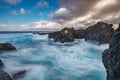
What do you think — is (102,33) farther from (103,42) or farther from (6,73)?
(6,73)

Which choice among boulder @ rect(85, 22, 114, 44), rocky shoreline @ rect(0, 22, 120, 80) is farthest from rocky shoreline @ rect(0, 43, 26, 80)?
boulder @ rect(85, 22, 114, 44)

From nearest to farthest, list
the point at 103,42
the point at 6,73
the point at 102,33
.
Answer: the point at 6,73 → the point at 103,42 → the point at 102,33

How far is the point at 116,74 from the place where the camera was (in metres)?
7.59

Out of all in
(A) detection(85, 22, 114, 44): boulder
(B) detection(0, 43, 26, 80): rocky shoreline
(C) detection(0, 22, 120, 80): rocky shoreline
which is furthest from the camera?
(A) detection(85, 22, 114, 44): boulder

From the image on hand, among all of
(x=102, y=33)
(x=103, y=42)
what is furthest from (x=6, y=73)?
(x=102, y=33)

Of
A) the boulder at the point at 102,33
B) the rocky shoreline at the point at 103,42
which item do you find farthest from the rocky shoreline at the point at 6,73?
the boulder at the point at 102,33

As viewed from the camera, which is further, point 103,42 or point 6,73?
point 103,42

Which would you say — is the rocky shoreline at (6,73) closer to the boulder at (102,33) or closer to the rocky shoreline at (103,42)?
the rocky shoreline at (103,42)

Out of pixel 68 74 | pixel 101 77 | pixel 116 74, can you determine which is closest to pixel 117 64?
pixel 116 74

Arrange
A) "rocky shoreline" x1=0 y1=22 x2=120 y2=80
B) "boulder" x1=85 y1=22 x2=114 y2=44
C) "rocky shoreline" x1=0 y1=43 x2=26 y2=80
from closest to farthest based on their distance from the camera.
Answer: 1. "rocky shoreline" x1=0 y1=22 x2=120 y2=80
2. "rocky shoreline" x1=0 y1=43 x2=26 y2=80
3. "boulder" x1=85 y1=22 x2=114 y2=44

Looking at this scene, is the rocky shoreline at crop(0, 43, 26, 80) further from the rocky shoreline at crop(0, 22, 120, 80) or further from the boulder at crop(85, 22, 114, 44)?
the boulder at crop(85, 22, 114, 44)

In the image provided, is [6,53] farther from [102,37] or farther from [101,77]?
[102,37]

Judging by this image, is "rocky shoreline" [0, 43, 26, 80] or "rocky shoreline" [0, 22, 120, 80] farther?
"rocky shoreline" [0, 43, 26, 80]

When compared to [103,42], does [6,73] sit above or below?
above
